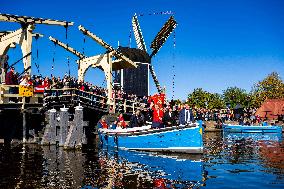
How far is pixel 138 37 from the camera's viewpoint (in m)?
48.7

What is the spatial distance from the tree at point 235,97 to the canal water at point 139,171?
2761 inches

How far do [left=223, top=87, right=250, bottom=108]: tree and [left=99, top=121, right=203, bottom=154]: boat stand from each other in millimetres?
68023

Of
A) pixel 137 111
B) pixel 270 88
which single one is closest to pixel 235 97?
pixel 270 88

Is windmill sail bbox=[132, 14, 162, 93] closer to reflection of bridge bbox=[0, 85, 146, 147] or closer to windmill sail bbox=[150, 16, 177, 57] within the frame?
windmill sail bbox=[150, 16, 177, 57]

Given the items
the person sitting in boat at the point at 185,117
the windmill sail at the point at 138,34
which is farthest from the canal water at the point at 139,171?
the windmill sail at the point at 138,34

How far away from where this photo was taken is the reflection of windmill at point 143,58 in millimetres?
37844

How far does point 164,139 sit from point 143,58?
2597 centimetres

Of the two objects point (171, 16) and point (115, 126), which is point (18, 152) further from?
point (171, 16)

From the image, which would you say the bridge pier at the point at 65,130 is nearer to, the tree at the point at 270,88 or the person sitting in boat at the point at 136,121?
the person sitting in boat at the point at 136,121

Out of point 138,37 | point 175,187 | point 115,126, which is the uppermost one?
point 138,37

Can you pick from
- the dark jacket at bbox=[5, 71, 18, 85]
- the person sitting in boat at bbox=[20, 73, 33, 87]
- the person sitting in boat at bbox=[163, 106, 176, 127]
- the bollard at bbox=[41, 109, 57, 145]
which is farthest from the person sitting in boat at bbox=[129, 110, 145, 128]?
the dark jacket at bbox=[5, 71, 18, 85]

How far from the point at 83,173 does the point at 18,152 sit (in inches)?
273

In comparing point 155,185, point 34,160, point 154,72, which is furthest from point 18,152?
point 154,72

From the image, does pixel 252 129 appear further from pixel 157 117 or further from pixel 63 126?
pixel 63 126
